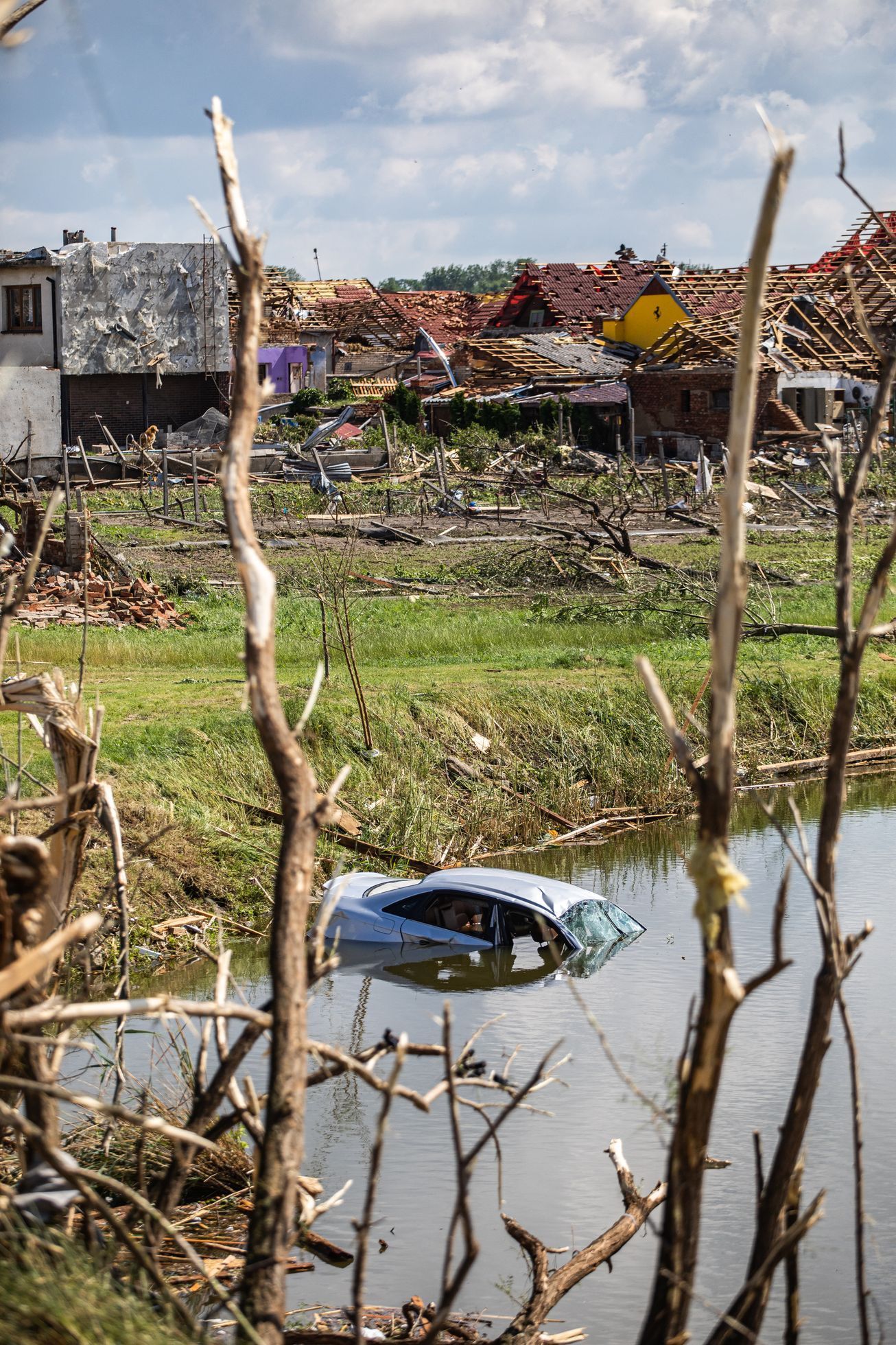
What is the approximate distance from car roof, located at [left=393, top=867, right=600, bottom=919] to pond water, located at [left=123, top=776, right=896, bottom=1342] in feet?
2.06

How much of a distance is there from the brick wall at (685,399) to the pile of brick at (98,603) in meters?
30.3

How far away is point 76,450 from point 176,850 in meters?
33.3

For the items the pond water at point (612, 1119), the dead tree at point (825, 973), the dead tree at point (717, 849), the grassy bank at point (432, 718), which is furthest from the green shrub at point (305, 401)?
the dead tree at point (717, 849)

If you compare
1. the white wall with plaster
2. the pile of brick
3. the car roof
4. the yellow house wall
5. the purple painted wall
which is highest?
the yellow house wall

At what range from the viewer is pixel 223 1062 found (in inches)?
217

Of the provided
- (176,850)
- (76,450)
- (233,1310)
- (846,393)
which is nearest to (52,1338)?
(233,1310)

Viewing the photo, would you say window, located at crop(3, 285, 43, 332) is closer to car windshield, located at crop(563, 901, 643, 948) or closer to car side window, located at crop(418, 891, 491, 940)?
car side window, located at crop(418, 891, 491, 940)

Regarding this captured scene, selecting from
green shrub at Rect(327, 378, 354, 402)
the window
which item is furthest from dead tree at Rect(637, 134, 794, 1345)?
green shrub at Rect(327, 378, 354, 402)

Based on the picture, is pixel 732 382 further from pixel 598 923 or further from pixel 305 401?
pixel 598 923

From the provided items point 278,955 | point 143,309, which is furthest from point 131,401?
point 278,955

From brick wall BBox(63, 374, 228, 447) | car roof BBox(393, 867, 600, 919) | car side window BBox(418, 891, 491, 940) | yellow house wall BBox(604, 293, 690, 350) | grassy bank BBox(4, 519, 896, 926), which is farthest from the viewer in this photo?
yellow house wall BBox(604, 293, 690, 350)

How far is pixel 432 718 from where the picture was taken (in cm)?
1738

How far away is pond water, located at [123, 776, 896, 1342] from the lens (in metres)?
8.11

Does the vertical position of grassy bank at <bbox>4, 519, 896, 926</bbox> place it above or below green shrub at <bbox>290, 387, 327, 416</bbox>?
below
